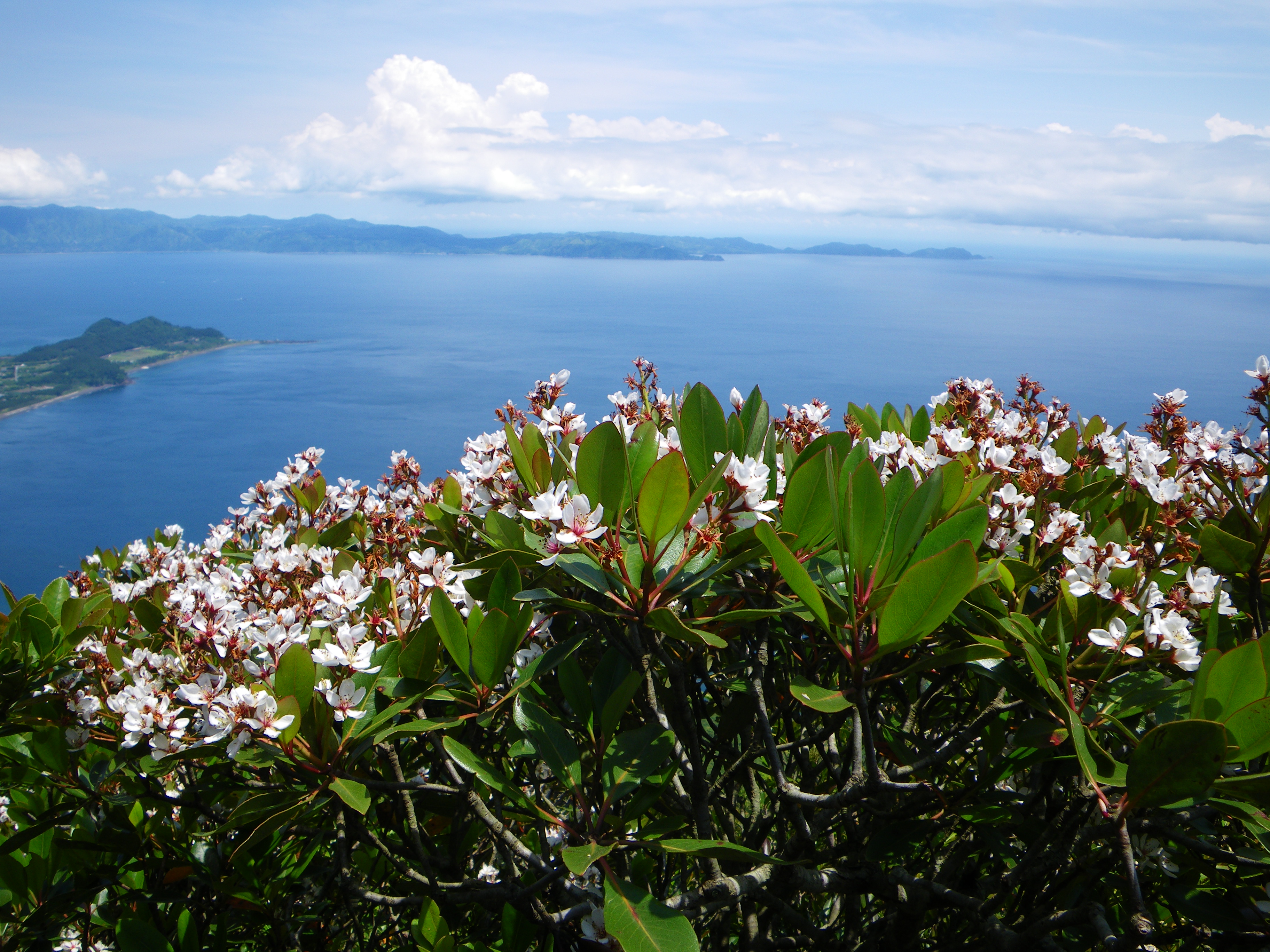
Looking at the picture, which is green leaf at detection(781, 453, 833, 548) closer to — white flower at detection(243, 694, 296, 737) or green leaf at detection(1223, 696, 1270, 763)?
green leaf at detection(1223, 696, 1270, 763)

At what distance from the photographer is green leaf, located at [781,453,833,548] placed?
1183 millimetres

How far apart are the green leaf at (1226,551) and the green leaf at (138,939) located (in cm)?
213

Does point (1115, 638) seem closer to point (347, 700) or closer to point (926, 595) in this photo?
point (926, 595)

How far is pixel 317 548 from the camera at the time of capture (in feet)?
5.50

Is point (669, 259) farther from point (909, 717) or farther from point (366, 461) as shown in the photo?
point (909, 717)

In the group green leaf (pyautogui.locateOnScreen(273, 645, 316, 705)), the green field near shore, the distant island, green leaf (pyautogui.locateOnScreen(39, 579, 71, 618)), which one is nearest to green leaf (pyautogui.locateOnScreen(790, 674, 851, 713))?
green leaf (pyautogui.locateOnScreen(273, 645, 316, 705))

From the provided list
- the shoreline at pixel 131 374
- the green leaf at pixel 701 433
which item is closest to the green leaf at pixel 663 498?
the green leaf at pixel 701 433

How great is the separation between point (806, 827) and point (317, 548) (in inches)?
46.9

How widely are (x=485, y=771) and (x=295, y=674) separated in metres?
0.34

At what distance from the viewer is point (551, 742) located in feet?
3.84

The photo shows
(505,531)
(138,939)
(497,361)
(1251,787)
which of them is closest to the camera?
(1251,787)

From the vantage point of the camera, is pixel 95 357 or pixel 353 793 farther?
pixel 95 357

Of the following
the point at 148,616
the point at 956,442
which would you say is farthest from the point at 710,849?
the point at 148,616

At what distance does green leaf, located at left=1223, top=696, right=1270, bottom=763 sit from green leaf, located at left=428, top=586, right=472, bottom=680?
40.2 inches
